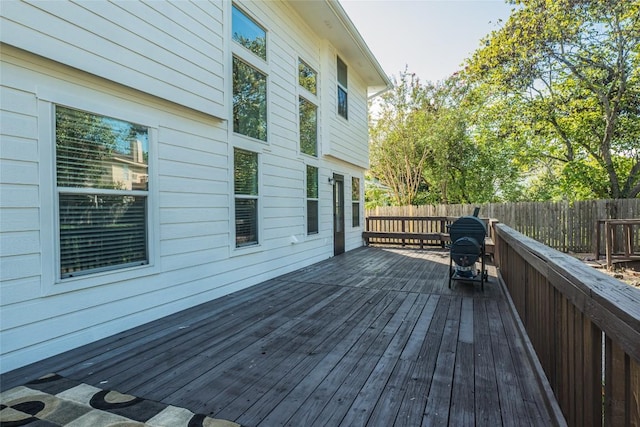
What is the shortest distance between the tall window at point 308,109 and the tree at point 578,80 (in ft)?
24.4

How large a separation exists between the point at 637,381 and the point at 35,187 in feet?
12.0

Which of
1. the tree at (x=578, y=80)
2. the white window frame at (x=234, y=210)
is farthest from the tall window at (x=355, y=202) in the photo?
the tree at (x=578, y=80)

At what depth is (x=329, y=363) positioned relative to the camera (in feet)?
8.47

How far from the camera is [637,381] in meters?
0.99

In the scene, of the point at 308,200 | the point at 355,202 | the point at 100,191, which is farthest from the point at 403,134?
the point at 100,191

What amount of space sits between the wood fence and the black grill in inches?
235

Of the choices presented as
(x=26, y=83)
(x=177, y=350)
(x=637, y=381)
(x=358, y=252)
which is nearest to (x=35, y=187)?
(x=26, y=83)

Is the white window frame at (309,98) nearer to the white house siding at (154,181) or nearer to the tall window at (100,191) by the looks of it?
the white house siding at (154,181)

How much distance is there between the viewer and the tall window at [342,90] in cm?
830

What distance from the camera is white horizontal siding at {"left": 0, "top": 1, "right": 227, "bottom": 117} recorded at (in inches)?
101

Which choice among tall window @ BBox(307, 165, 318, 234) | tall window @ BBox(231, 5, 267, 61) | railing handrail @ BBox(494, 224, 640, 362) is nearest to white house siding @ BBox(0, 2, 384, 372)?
tall window @ BBox(231, 5, 267, 61)

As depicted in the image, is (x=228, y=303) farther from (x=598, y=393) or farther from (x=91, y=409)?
(x=598, y=393)

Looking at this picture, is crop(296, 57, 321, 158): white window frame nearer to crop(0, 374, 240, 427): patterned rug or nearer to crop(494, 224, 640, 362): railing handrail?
crop(0, 374, 240, 427): patterned rug

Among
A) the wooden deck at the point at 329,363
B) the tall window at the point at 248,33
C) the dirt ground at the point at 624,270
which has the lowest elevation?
the dirt ground at the point at 624,270
